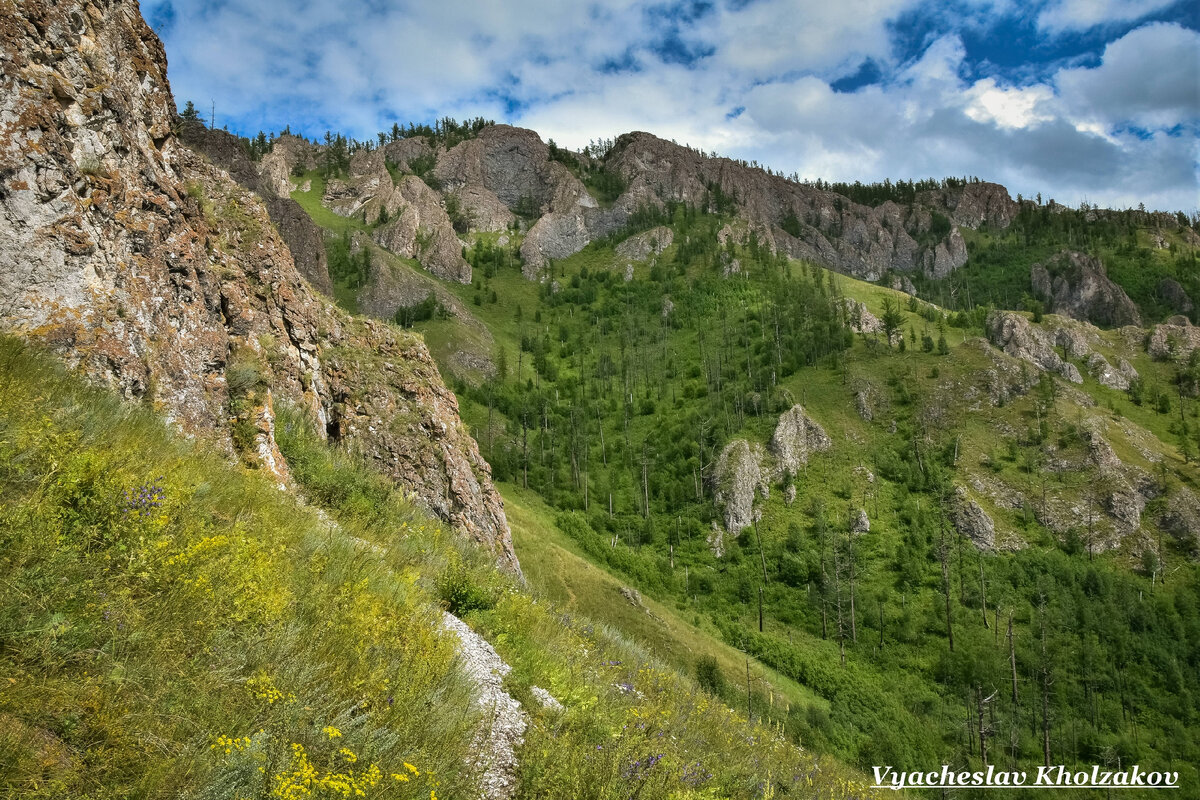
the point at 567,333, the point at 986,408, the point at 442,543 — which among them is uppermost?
the point at 567,333

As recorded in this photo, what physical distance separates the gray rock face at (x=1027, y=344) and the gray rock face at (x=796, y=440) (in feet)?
142

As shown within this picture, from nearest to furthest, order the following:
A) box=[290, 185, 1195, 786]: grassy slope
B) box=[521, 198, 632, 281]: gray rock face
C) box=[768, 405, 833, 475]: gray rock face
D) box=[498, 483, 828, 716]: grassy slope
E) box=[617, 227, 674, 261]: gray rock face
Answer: box=[498, 483, 828, 716]: grassy slope
box=[290, 185, 1195, 786]: grassy slope
box=[768, 405, 833, 475]: gray rock face
box=[521, 198, 632, 281]: gray rock face
box=[617, 227, 674, 261]: gray rock face

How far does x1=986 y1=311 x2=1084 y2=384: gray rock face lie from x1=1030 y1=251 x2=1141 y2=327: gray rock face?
8506 centimetres

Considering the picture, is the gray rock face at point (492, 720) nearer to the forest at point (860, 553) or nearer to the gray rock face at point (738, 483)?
the forest at point (860, 553)

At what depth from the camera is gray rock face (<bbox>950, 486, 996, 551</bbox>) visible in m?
75.6

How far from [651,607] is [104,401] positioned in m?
49.8

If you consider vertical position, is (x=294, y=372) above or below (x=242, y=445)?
above

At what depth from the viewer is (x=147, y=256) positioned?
909 cm

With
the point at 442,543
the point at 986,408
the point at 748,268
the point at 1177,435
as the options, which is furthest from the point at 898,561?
the point at 748,268

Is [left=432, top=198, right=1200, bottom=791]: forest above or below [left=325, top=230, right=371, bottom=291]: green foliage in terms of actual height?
below

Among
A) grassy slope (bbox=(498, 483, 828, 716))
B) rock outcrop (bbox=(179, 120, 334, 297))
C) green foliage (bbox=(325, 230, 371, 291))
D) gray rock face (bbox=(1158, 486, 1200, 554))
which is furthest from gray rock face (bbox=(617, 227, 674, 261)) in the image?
grassy slope (bbox=(498, 483, 828, 716))

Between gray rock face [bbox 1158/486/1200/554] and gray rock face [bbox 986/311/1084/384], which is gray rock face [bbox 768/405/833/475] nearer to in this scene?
gray rock face [bbox 1158/486/1200/554]

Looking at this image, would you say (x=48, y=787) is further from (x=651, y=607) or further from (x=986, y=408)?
(x=986, y=408)

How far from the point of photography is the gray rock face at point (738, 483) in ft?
268
